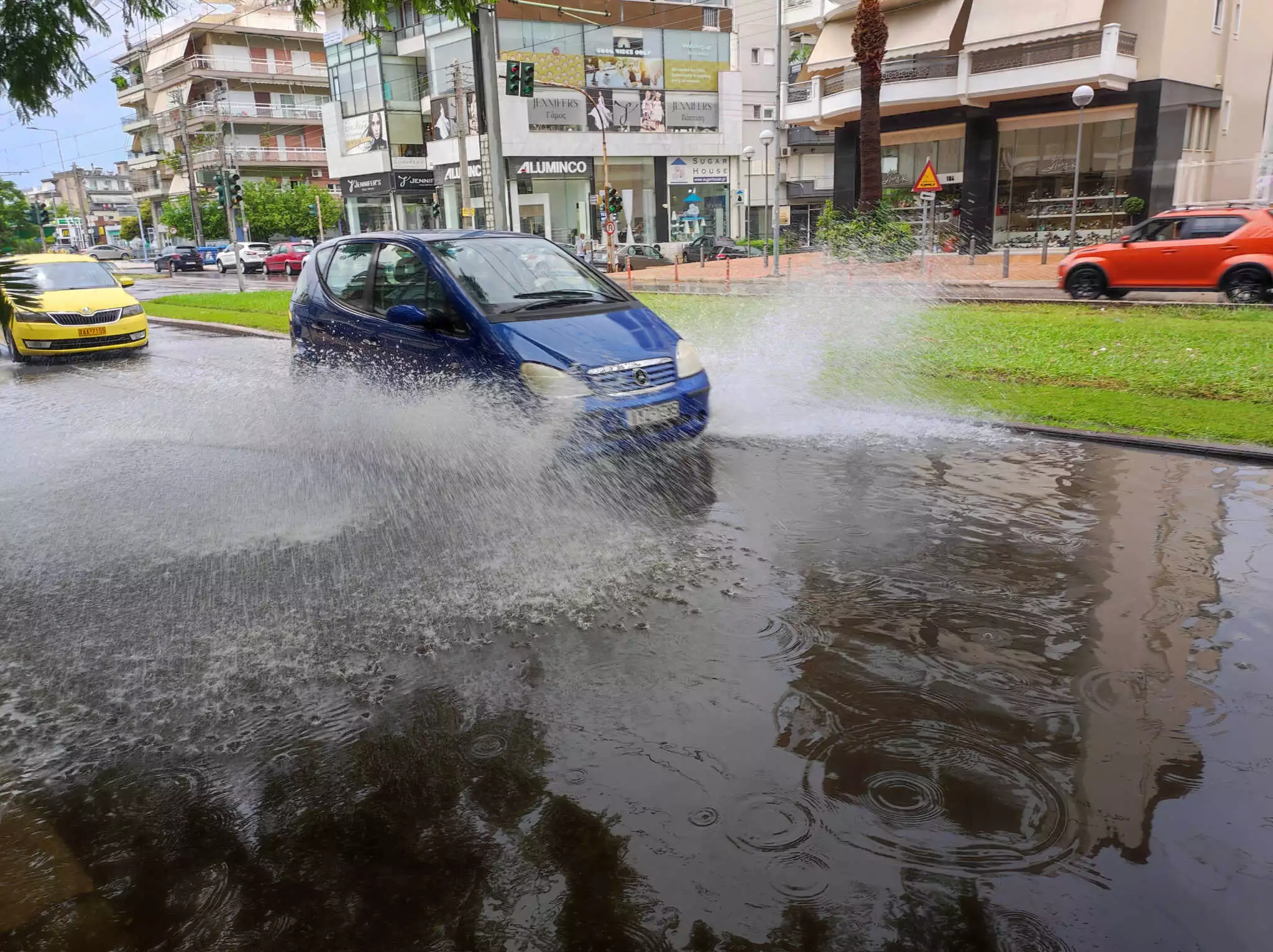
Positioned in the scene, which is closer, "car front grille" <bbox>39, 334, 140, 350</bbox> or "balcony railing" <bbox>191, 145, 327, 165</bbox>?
"car front grille" <bbox>39, 334, 140, 350</bbox>

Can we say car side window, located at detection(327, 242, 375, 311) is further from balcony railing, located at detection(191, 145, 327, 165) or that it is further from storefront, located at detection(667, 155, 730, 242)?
balcony railing, located at detection(191, 145, 327, 165)

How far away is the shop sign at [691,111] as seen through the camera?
47906 mm

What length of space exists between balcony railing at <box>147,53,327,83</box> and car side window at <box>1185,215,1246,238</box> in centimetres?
5796

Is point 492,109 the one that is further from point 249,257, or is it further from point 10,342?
point 249,257

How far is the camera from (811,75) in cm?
3684

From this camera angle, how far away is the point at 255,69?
6378 centimetres

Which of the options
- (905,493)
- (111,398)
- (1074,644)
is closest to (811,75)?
(111,398)

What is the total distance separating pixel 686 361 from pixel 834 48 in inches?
1248

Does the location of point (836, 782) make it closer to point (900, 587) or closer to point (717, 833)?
point (717, 833)

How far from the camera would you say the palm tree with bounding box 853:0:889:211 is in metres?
25.7

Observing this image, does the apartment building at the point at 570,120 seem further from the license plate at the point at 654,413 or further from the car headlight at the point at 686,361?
the license plate at the point at 654,413

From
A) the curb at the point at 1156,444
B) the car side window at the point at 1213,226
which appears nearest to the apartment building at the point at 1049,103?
the car side window at the point at 1213,226

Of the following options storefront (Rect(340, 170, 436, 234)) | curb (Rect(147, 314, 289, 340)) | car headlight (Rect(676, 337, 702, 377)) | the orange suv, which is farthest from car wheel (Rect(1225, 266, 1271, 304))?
storefront (Rect(340, 170, 436, 234))

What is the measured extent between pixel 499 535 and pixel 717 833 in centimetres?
308
